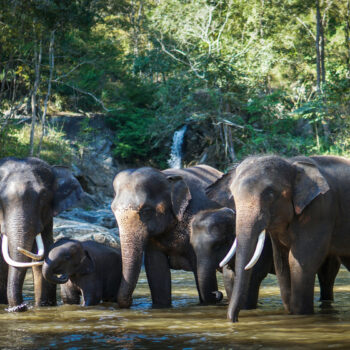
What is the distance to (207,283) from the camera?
850 centimetres

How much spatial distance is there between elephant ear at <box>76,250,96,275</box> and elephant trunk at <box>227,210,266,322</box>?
243 centimetres

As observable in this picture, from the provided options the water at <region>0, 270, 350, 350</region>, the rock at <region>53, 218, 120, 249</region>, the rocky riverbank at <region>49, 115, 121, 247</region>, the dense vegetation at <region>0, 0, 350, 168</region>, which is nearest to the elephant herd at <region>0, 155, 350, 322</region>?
the water at <region>0, 270, 350, 350</region>

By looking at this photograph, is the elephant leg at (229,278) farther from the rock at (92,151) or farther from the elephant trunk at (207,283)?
the rock at (92,151)

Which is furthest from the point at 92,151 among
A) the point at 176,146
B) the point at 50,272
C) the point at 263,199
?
the point at 263,199

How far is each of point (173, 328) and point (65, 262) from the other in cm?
212

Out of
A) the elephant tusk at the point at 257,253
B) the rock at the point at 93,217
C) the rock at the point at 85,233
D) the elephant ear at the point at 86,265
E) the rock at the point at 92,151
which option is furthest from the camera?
the rock at the point at 92,151

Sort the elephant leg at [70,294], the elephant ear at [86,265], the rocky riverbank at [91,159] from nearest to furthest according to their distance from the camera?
the elephant ear at [86,265] < the elephant leg at [70,294] < the rocky riverbank at [91,159]

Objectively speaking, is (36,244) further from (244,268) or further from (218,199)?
(244,268)

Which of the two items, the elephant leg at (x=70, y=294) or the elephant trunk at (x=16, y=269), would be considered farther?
the elephant leg at (x=70, y=294)

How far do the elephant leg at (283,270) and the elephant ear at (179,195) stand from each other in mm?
1505

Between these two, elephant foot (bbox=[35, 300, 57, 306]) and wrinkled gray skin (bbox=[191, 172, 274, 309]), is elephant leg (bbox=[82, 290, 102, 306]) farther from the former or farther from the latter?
wrinkled gray skin (bbox=[191, 172, 274, 309])

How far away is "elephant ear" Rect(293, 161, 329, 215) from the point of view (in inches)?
273

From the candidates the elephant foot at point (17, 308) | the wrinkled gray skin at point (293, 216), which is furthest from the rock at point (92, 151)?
the wrinkled gray skin at point (293, 216)

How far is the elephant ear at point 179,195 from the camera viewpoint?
862 centimetres
